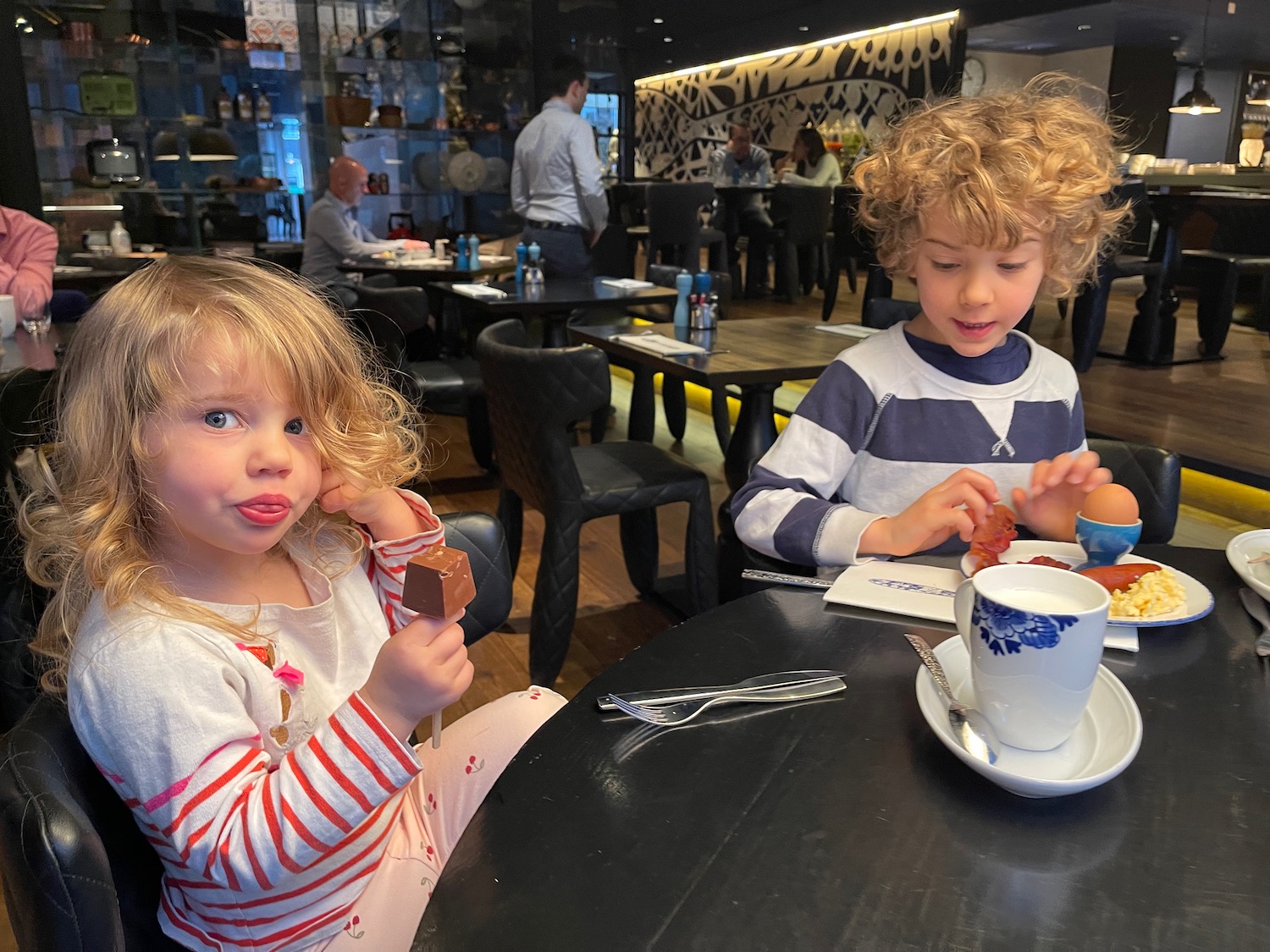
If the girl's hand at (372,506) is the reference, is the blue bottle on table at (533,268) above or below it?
above

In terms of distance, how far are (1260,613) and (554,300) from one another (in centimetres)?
356

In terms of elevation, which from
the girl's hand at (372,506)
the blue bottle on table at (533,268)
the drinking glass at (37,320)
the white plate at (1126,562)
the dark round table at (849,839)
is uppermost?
the blue bottle on table at (533,268)

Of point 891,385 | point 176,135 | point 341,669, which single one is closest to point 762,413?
point 891,385

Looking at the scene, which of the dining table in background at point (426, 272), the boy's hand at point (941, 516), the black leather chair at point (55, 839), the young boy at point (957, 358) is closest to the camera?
the black leather chair at point (55, 839)

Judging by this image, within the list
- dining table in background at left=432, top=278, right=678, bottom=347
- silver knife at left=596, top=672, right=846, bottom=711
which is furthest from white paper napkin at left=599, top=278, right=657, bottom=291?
silver knife at left=596, top=672, right=846, bottom=711

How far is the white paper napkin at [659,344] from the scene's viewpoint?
9.80 ft

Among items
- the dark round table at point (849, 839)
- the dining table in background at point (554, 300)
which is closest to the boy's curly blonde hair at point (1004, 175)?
the dark round table at point (849, 839)

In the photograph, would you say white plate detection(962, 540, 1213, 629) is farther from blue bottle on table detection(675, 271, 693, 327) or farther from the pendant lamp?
the pendant lamp

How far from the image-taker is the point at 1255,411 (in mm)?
4727

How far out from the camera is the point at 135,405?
2.93ft

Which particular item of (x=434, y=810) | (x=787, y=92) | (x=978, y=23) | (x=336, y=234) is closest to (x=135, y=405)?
(x=434, y=810)

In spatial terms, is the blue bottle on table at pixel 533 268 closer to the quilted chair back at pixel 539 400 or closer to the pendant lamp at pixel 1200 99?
the quilted chair back at pixel 539 400

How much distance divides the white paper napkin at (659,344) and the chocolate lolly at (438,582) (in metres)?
2.29

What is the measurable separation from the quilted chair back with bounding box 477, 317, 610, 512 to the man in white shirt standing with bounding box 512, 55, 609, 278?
9.55 ft
